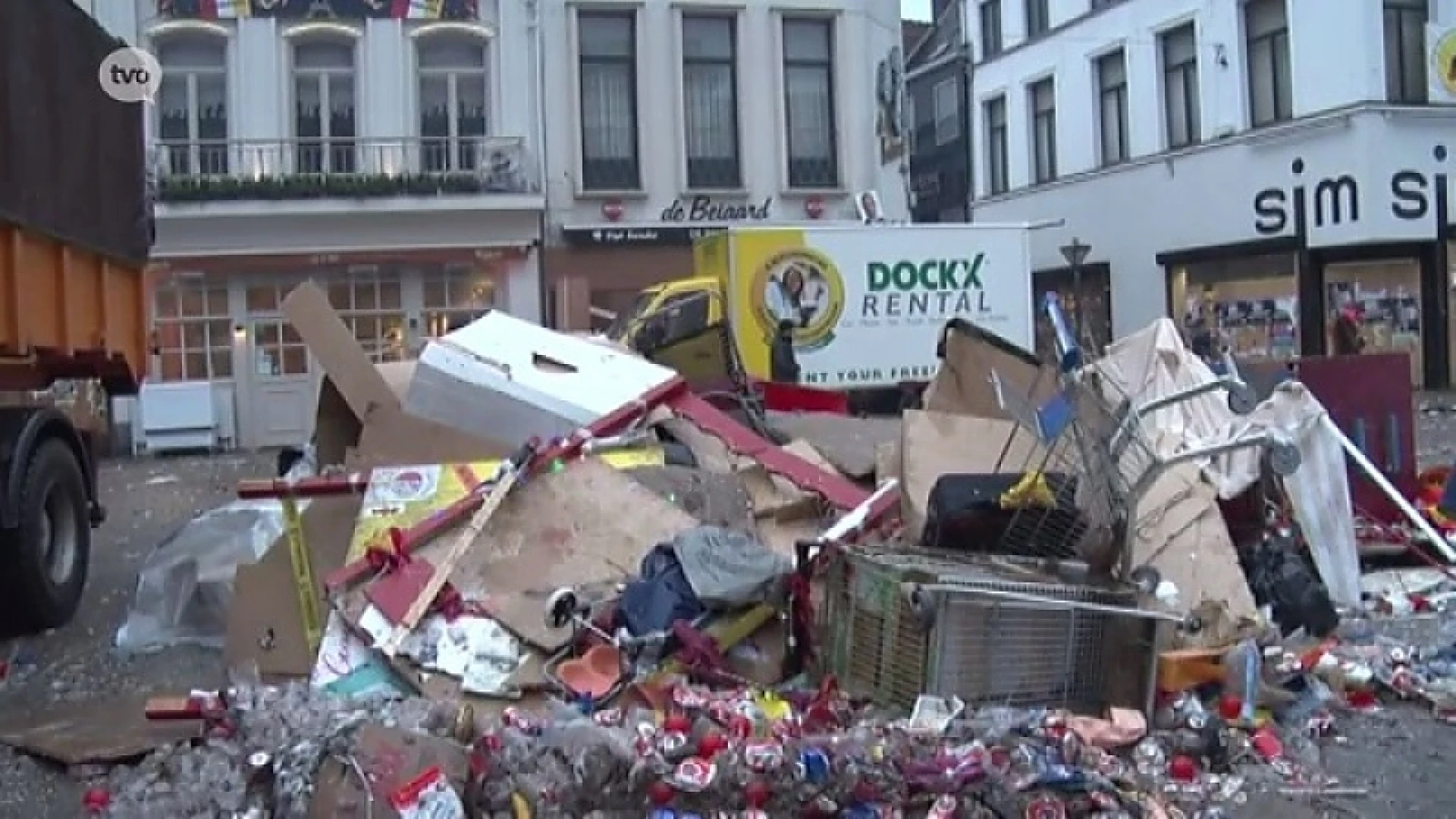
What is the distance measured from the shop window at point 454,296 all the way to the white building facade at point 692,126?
1078mm

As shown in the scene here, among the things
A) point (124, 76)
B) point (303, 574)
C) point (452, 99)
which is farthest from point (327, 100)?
point (303, 574)

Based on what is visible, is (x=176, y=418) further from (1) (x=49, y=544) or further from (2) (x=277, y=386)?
(1) (x=49, y=544)

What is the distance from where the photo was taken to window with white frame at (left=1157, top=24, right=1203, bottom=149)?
84.8 ft

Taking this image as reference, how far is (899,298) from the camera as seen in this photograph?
17.8 meters

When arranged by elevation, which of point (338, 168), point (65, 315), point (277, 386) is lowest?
point (277, 386)

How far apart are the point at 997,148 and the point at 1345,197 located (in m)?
10.1

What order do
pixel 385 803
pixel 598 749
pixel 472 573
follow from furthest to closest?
pixel 472 573 < pixel 598 749 < pixel 385 803

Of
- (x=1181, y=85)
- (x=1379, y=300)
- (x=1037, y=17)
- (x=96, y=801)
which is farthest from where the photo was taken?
(x=1037, y=17)

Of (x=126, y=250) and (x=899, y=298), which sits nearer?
(x=126, y=250)

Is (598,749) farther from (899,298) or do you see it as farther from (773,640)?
(899,298)

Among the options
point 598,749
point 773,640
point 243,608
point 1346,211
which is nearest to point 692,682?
point 773,640

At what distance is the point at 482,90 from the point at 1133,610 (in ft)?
59.7

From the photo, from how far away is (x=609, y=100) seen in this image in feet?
73.0

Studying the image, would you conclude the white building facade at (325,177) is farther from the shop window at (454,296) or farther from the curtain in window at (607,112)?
the curtain in window at (607,112)
